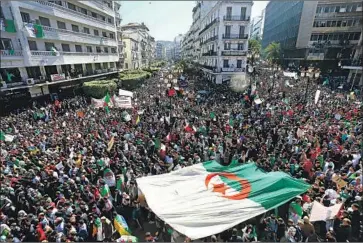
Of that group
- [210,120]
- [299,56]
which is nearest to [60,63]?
[210,120]

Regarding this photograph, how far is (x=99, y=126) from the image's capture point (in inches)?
587

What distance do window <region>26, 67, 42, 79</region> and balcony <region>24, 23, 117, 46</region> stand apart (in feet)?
10.7

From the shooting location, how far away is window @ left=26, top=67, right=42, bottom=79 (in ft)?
73.8

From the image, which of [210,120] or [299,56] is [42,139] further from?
[299,56]

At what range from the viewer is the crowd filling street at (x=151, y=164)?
21.8 feet

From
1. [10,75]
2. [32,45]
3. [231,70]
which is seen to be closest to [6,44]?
[10,75]

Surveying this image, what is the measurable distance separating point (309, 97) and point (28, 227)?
75.7 ft

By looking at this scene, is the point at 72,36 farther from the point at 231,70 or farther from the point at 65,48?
the point at 231,70

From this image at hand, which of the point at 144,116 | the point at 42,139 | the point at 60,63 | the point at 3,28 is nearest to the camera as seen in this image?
the point at 42,139

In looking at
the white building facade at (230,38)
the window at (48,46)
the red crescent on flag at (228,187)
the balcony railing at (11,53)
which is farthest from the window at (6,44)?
the white building facade at (230,38)

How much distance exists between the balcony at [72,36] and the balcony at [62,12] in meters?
1.60

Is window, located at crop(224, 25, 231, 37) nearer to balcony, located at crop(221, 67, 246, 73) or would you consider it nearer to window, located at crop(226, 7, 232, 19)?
window, located at crop(226, 7, 232, 19)

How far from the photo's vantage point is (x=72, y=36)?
28359mm

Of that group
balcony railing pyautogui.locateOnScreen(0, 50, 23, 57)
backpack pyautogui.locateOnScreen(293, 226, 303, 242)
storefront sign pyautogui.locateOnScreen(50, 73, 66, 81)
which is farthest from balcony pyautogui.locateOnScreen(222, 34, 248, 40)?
backpack pyautogui.locateOnScreen(293, 226, 303, 242)
